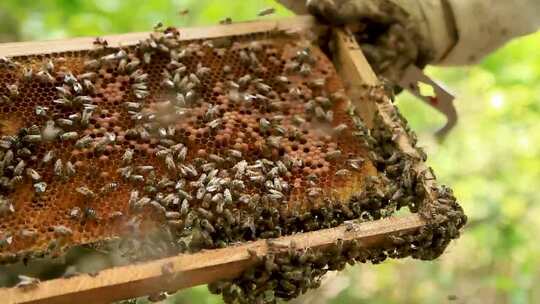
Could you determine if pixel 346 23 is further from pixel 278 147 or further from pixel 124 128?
pixel 124 128

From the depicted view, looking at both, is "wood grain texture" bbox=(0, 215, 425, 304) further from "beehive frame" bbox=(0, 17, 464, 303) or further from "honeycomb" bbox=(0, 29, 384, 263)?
A: "honeycomb" bbox=(0, 29, 384, 263)

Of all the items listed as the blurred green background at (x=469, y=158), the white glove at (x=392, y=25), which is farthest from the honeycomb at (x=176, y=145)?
the blurred green background at (x=469, y=158)

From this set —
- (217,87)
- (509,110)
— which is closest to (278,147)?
(217,87)

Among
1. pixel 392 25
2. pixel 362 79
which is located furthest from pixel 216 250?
pixel 392 25

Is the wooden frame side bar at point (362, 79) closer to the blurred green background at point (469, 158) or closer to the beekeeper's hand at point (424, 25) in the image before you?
the beekeeper's hand at point (424, 25)

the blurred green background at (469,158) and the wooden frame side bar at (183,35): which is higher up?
the wooden frame side bar at (183,35)

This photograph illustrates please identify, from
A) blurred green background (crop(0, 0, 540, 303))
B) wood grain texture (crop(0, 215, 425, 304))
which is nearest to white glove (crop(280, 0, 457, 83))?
wood grain texture (crop(0, 215, 425, 304))
